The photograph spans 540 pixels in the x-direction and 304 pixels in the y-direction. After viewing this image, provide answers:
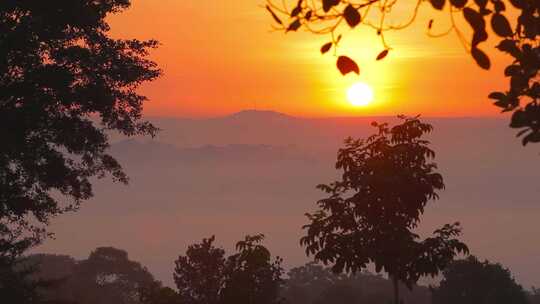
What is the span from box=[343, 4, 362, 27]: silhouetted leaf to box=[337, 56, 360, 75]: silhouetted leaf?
305mm

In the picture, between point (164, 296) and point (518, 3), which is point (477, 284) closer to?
point (164, 296)

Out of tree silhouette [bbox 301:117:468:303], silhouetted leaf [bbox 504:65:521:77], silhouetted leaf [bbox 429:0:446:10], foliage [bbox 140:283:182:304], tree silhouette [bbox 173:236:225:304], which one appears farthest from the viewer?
tree silhouette [bbox 173:236:225:304]

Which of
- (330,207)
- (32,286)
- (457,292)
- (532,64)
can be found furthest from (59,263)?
(532,64)

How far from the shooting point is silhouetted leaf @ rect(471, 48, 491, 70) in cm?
725

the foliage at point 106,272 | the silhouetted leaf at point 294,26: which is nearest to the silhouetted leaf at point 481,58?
the silhouetted leaf at point 294,26

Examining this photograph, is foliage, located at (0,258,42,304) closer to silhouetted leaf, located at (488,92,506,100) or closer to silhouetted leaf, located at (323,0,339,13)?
silhouetted leaf, located at (488,92,506,100)

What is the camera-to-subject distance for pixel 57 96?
2553cm

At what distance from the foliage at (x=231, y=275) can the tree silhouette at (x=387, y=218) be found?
1473 mm

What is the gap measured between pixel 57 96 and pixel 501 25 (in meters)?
19.8

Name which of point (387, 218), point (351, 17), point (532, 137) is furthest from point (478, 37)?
point (387, 218)

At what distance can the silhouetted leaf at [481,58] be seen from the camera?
23.8 feet

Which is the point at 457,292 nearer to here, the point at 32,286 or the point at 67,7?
the point at 32,286

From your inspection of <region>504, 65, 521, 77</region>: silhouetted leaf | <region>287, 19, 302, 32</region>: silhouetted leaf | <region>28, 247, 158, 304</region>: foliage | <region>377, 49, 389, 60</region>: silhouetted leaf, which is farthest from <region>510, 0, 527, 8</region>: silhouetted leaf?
<region>28, 247, 158, 304</region>: foliage

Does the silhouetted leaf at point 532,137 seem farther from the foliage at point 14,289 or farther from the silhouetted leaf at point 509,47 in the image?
the foliage at point 14,289
